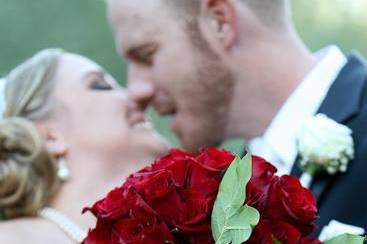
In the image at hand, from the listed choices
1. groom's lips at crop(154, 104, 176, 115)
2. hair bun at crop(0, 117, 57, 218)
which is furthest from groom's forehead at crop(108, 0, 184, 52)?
hair bun at crop(0, 117, 57, 218)

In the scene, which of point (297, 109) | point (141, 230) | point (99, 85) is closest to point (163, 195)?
point (141, 230)

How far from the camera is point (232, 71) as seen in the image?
3.12 metres

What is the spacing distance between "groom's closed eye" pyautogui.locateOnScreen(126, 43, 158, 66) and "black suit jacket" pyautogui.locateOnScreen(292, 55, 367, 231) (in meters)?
0.61

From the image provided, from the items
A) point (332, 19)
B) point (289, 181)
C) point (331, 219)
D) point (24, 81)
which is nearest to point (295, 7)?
point (332, 19)

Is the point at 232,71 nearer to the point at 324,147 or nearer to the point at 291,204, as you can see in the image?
the point at 324,147

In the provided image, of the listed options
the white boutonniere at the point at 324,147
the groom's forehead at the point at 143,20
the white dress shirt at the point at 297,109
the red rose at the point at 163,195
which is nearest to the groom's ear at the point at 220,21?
the groom's forehead at the point at 143,20

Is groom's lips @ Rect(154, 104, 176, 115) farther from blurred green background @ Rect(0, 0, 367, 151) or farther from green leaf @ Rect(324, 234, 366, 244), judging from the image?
blurred green background @ Rect(0, 0, 367, 151)

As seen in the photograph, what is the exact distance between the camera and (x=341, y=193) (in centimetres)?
274

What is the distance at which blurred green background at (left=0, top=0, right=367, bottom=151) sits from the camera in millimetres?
9258

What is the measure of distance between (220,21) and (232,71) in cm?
16

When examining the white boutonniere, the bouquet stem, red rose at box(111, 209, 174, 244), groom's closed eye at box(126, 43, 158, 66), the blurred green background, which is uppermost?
red rose at box(111, 209, 174, 244)

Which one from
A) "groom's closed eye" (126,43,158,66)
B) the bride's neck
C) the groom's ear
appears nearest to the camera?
the groom's ear

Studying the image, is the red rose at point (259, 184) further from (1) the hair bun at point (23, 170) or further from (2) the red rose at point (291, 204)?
(1) the hair bun at point (23, 170)

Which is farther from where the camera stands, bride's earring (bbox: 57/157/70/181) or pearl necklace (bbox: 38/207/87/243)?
bride's earring (bbox: 57/157/70/181)
